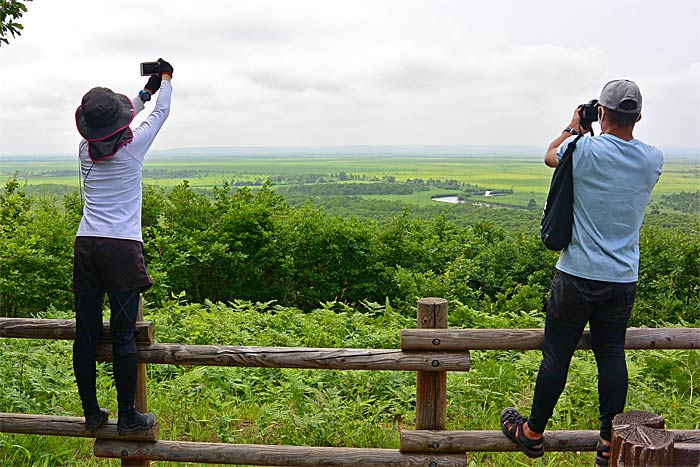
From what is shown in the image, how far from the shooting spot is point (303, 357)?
3990 millimetres

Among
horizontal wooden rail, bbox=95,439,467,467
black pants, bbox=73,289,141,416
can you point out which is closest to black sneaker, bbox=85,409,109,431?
black pants, bbox=73,289,141,416

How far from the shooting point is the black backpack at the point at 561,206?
3430 mm

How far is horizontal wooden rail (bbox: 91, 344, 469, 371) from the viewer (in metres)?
3.94

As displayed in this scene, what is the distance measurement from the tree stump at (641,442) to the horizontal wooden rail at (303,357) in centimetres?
142

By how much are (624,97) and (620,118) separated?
4.3 inches

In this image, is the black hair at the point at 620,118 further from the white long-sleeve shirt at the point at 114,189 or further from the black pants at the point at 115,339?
the black pants at the point at 115,339

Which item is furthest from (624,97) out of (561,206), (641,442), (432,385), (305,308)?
(305,308)

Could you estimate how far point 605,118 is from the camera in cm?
346

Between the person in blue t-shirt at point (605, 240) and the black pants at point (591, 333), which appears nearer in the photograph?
the person in blue t-shirt at point (605, 240)

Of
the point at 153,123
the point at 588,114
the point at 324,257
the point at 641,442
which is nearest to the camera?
the point at 641,442

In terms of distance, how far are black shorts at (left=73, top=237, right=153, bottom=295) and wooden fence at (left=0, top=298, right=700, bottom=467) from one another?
0.43 metres

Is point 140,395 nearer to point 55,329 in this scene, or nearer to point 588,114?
point 55,329

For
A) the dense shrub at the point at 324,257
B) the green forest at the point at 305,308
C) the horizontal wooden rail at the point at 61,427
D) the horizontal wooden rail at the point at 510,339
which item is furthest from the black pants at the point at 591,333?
the dense shrub at the point at 324,257

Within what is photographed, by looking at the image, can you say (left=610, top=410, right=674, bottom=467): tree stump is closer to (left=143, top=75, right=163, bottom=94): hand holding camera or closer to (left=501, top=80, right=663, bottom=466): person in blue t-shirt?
(left=501, top=80, right=663, bottom=466): person in blue t-shirt
